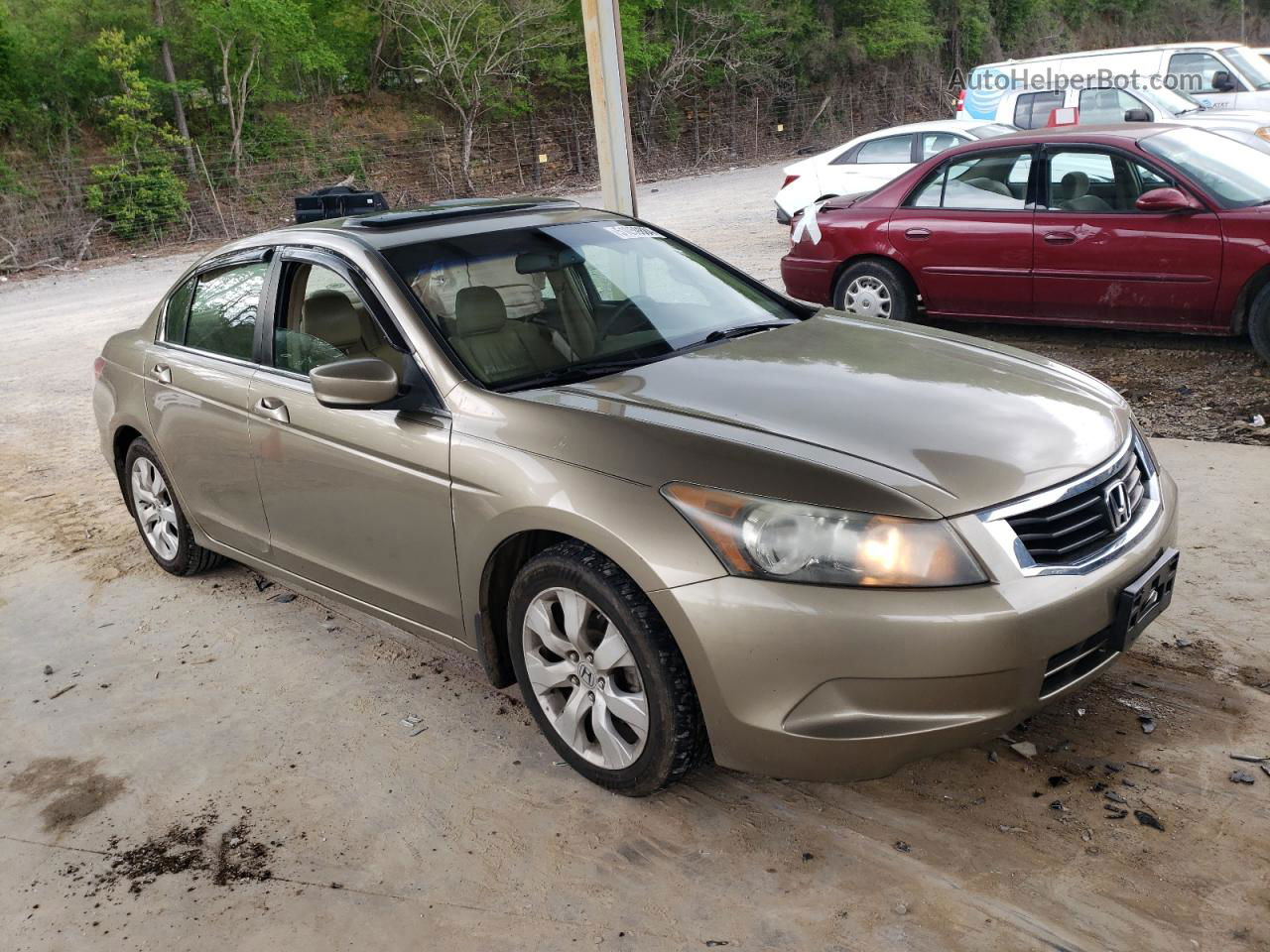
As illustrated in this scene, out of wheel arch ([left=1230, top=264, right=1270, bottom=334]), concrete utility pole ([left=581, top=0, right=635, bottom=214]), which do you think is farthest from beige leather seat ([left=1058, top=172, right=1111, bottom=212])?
concrete utility pole ([left=581, top=0, right=635, bottom=214])

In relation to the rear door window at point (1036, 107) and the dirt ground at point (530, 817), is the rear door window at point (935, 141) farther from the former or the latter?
the dirt ground at point (530, 817)

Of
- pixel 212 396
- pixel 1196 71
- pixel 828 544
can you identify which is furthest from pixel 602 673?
pixel 1196 71

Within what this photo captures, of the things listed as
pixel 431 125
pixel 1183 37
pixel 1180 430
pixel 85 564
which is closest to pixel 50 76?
pixel 431 125

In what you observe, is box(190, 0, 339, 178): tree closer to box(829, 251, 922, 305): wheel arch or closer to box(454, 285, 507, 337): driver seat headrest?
box(829, 251, 922, 305): wheel arch

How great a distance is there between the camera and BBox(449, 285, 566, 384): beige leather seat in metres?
3.50

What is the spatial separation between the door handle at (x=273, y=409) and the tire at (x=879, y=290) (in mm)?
5202

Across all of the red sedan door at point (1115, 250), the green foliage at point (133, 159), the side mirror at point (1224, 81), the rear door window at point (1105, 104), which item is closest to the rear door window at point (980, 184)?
the red sedan door at point (1115, 250)

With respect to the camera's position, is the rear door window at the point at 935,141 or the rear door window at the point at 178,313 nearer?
the rear door window at the point at 178,313

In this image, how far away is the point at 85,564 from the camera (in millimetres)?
5551

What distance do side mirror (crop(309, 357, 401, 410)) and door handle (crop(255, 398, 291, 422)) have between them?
0.57 m

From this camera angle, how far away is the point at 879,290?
853cm

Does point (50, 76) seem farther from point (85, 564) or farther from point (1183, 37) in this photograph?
point (1183, 37)

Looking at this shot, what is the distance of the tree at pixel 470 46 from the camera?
1207 inches

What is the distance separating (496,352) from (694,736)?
1336 millimetres
